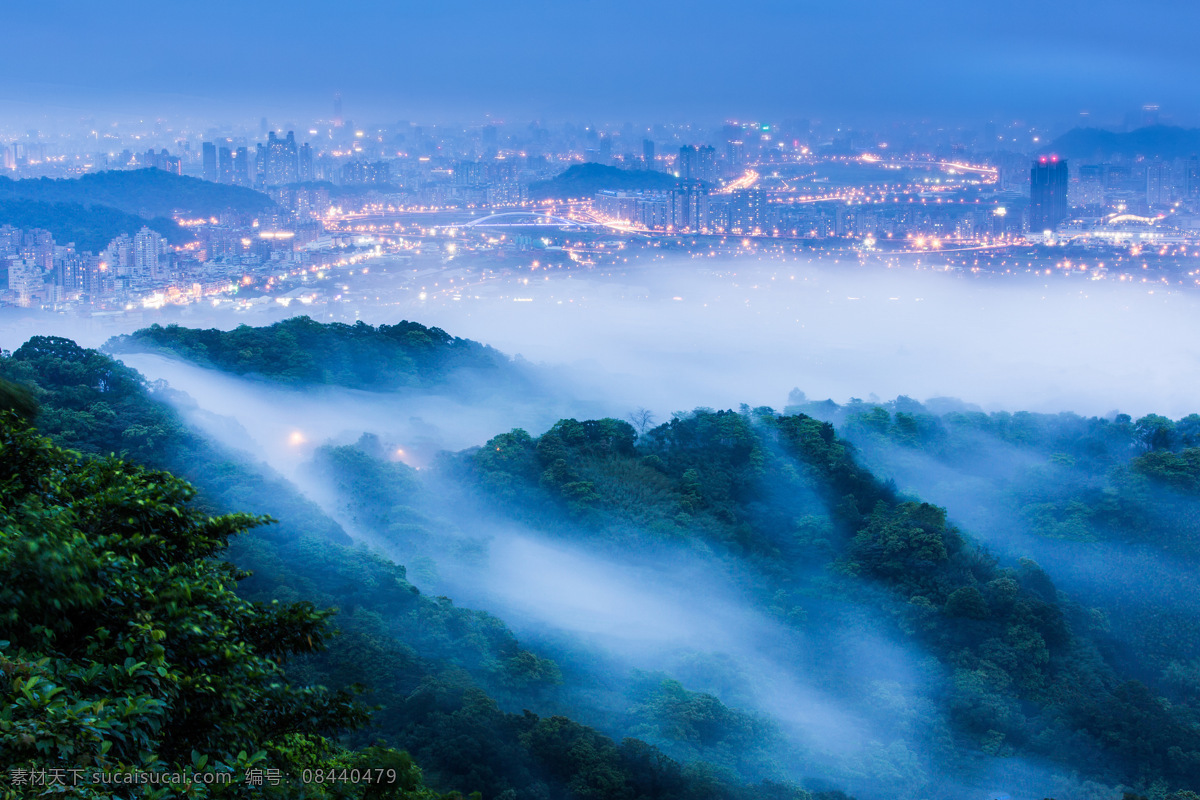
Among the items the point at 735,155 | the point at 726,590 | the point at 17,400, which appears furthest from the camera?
the point at 735,155

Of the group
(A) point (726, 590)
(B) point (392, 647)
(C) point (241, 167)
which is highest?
(C) point (241, 167)

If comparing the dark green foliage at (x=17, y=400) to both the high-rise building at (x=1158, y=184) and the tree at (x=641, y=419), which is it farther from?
the high-rise building at (x=1158, y=184)

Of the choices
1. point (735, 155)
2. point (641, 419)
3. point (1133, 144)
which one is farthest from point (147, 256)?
point (1133, 144)

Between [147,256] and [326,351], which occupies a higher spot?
[147,256]

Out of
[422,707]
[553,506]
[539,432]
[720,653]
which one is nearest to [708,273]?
[539,432]

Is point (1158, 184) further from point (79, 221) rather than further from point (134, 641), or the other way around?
point (134, 641)

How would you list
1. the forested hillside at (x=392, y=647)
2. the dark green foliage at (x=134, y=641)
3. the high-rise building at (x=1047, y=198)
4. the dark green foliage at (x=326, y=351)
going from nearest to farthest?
1. the dark green foliage at (x=134, y=641)
2. the forested hillside at (x=392, y=647)
3. the dark green foliage at (x=326, y=351)
4. the high-rise building at (x=1047, y=198)

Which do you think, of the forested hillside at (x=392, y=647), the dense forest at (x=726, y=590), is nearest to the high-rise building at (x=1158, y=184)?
the dense forest at (x=726, y=590)

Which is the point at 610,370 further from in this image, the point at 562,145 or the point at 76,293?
the point at 562,145
